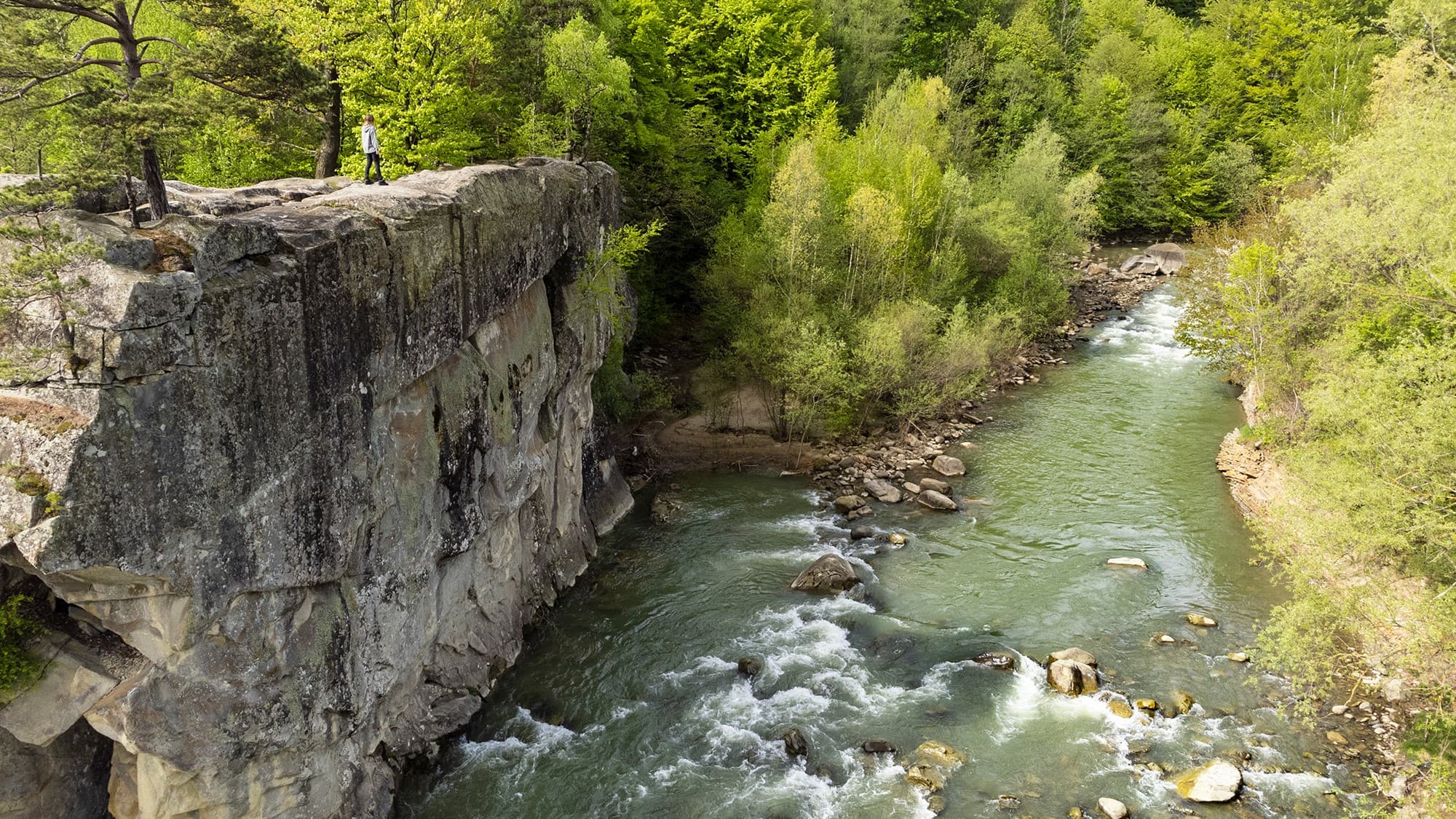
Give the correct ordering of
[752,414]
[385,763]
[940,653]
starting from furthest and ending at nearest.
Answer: [752,414]
[940,653]
[385,763]

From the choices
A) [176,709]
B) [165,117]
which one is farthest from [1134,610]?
[165,117]

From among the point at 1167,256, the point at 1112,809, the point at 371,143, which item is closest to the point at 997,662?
the point at 1112,809

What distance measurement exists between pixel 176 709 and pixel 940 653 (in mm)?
18103

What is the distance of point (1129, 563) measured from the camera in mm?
27812

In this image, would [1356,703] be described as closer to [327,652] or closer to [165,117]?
[327,652]

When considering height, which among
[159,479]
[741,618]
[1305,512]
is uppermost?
[159,479]

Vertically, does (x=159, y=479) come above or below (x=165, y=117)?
below

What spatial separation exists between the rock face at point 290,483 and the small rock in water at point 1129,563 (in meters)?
19.2

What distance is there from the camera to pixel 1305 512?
20344 mm

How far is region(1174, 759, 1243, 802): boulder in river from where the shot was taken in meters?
18.2

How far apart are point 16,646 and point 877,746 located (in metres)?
16.9

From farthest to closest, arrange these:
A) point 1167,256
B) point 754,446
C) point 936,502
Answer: point 1167,256 < point 754,446 < point 936,502

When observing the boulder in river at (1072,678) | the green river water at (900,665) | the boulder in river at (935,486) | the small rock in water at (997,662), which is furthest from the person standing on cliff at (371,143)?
the boulder in river at (935,486)

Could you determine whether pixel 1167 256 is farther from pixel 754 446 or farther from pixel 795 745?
pixel 795 745
